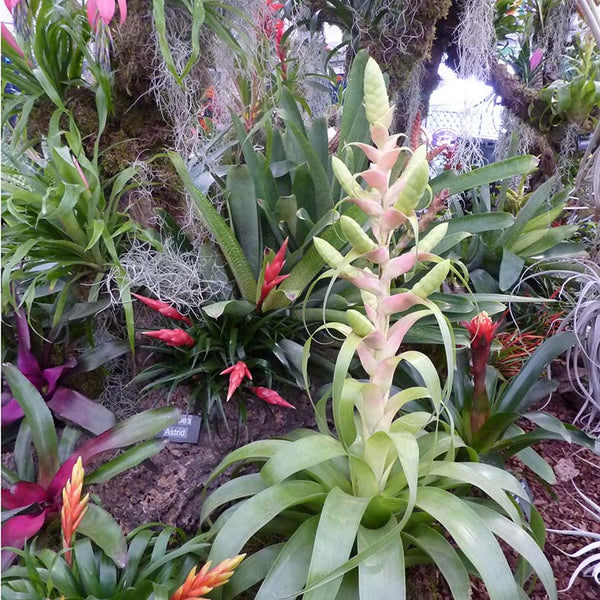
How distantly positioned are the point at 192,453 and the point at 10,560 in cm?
42

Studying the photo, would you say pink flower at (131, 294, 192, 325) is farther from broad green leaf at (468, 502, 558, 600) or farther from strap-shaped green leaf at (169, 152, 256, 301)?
broad green leaf at (468, 502, 558, 600)

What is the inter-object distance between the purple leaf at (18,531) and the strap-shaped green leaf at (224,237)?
0.70 m

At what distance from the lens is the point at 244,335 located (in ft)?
4.28

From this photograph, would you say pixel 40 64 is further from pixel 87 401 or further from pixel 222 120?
pixel 87 401

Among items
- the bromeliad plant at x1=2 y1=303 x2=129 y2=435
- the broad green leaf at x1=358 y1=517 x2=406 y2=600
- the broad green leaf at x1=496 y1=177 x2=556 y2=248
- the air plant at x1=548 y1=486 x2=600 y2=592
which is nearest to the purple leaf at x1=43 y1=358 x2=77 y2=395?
the bromeliad plant at x1=2 y1=303 x2=129 y2=435

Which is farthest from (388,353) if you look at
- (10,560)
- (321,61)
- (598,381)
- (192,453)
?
(321,61)

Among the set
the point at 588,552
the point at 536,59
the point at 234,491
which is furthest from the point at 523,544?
the point at 536,59

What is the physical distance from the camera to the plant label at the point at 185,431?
1155 millimetres

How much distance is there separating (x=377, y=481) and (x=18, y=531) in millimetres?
634

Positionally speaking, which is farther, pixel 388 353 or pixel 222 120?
pixel 222 120

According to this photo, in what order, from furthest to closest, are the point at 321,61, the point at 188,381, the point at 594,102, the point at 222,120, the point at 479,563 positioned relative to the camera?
1. the point at 321,61
2. the point at 594,102
3. the point at 222,120
4. the point at 188,381
5. the point at 479,563

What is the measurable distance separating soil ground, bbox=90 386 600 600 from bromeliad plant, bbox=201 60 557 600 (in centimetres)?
25

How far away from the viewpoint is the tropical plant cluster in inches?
28.5

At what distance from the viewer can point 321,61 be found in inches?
91.7
